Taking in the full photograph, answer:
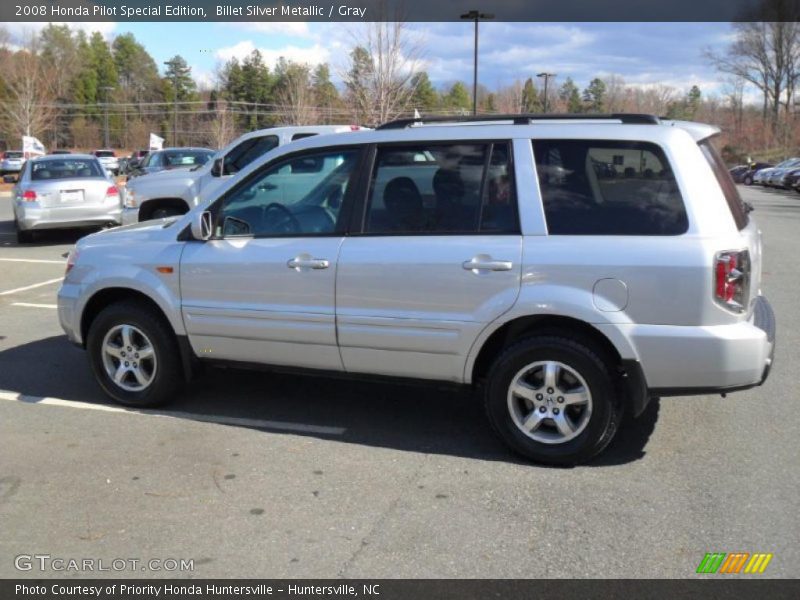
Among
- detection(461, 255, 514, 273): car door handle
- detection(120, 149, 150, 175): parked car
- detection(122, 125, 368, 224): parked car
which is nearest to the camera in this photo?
detection(461, 255, 514, 273): car door handle

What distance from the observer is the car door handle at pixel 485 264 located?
4.26 meters

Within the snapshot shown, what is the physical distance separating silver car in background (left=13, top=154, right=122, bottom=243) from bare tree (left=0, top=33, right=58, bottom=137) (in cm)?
3989

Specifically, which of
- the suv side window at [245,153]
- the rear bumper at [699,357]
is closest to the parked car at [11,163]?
the suv side window at [245,153]

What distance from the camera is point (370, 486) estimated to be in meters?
4.12

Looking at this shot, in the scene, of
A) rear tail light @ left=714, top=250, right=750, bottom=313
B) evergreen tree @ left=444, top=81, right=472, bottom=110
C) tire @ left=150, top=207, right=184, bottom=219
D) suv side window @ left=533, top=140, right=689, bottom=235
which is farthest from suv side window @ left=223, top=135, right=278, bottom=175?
evergreen tree @ left=444, top=81, right=472, bottom=110

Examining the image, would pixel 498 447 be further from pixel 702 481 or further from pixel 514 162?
pixel 514 162

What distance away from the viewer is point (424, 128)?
4711 mm

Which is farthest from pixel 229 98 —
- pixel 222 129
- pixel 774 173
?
pixel 774 173

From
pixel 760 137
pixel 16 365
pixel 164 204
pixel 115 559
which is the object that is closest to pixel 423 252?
pixel 115 559

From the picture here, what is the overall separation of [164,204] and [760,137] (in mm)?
79946

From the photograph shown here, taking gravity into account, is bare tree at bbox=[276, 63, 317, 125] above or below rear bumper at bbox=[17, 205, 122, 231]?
above

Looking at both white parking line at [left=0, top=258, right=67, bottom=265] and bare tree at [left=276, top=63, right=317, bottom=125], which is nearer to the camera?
white parking line at [left=0, top=258, right=67, bottom=265]

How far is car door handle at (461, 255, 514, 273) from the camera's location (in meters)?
4.26

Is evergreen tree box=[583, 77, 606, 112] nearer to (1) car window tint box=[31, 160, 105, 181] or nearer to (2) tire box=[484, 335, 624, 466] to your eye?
(1) car window tint box=[31, 160, 105, 181]
